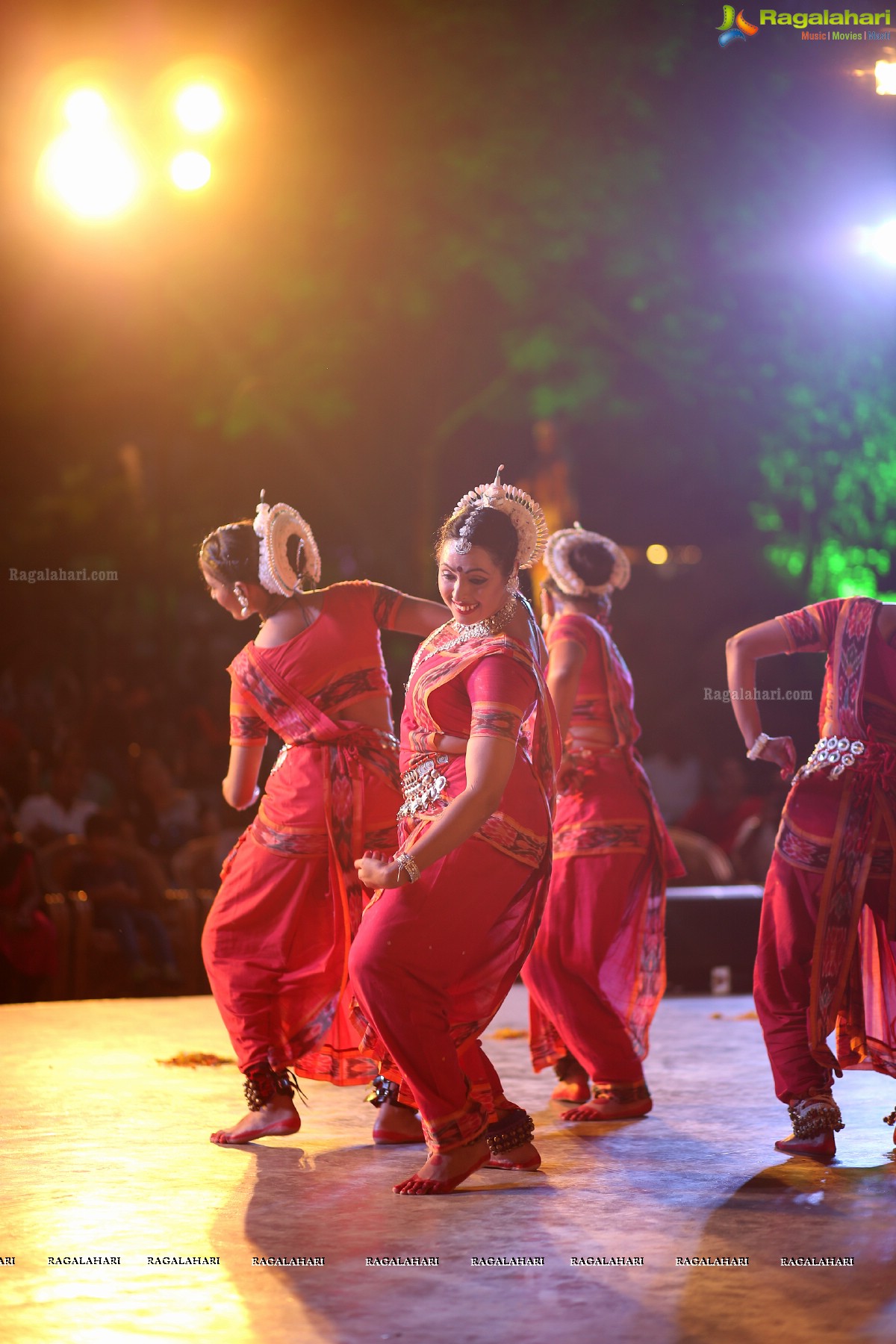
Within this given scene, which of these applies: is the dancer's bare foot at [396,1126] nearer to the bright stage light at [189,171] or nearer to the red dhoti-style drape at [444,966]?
the red dhoti-style drape at [444,966]

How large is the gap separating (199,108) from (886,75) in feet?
12.2

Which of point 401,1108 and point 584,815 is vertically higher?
point 584,815

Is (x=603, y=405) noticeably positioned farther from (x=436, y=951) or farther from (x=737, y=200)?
(x=436, y=951)

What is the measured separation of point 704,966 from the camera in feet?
26.2

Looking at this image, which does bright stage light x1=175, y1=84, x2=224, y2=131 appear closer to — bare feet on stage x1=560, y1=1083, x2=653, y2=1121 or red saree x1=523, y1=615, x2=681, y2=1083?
red saree x1=523, y1=615, x2=681, y2=1083

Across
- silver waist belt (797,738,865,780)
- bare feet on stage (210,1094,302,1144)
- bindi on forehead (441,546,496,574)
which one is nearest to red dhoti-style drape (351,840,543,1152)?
bindi on forehead (441,546,496,574)

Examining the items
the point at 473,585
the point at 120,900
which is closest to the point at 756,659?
the point at 473,585

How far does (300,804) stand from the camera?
14.5 ft

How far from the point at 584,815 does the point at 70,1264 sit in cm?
243

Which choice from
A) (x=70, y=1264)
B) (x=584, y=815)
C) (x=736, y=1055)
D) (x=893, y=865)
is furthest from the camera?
(x=736, y=1055)

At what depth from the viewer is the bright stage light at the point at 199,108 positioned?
792 centimetres

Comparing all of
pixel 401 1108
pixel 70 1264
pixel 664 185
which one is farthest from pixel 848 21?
pixel 70 1264

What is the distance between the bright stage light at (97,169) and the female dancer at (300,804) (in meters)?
4.24

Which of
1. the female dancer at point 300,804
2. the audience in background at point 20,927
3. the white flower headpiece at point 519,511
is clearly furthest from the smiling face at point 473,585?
the audience in background at point 20,927
